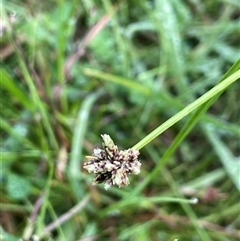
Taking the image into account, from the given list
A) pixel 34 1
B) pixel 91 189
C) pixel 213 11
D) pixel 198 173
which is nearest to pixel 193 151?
pixel 198 173

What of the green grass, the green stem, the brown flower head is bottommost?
the brown flower head

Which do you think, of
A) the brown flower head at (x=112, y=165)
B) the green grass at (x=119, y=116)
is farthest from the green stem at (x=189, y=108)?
the green grass at (x=119, y=116)

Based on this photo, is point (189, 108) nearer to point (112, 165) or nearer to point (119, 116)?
point (112, 165)

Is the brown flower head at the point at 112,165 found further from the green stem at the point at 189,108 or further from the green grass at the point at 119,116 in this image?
the green grass at the point at 119,116

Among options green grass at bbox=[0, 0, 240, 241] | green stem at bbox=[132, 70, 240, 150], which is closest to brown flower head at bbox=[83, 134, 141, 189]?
green stem at bbox=[132, 70, 240, 150]

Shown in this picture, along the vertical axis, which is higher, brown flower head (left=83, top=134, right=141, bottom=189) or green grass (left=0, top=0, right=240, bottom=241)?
green grass (left=0, top=0, right=240, bottom=241)

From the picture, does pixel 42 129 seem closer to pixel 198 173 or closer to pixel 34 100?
pixel 34 100

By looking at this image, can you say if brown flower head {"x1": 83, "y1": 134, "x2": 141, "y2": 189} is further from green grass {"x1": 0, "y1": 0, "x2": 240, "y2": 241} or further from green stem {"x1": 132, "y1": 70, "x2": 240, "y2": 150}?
green grass {"x1": 0, "y1": 0, "x2": 240, "y2": 241}
